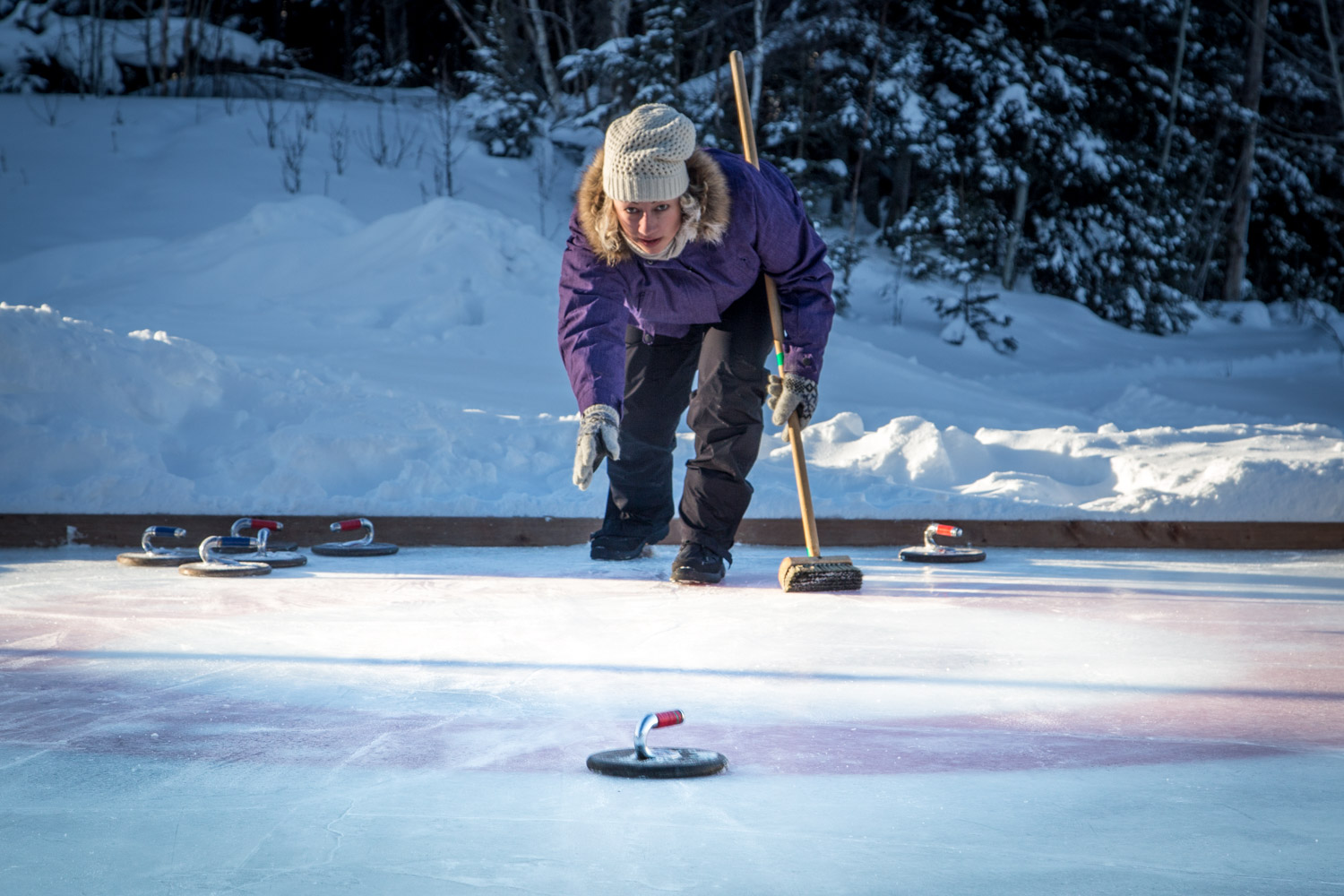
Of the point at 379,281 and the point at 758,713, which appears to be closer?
the point at 758,713

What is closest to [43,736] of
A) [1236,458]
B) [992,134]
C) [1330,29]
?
[1236,458]

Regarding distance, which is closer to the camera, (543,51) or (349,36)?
(543,51)

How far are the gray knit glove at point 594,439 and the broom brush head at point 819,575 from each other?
26.0 inches

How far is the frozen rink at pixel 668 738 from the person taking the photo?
1.25 meters

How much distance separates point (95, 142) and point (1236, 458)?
11.0 m

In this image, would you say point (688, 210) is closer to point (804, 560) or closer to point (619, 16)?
point (804, 560)

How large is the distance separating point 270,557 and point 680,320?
4.68 ft

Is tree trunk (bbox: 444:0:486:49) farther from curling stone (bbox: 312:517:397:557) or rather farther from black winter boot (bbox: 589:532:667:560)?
black winter boot (bbox: 589:532:667:560)

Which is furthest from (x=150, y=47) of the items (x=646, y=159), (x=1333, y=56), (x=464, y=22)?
(x=1333, y=56)

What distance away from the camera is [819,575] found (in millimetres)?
3146

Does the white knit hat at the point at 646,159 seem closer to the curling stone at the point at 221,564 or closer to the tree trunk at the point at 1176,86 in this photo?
the curling stone at the point at 221,564

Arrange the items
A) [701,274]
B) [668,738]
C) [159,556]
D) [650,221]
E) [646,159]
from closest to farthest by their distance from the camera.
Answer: [668,738]
[646,159]
[650,221]
[701,274]
[159,556]

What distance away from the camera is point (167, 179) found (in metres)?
11.0

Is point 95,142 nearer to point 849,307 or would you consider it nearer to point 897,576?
point 849,307
